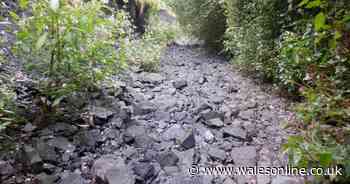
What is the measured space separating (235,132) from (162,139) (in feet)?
1.91

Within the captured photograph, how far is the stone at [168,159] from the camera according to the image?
175 centimetres

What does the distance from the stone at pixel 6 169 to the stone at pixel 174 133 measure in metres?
→ 1.03

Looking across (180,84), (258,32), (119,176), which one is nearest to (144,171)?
(119,176)

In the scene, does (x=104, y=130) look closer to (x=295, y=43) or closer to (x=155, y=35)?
(x=295, y=43)

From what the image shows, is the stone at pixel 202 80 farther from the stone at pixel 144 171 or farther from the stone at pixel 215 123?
the stone at pixel 144 171

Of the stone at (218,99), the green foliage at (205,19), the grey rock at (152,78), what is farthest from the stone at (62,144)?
the green foliage at (205,19)

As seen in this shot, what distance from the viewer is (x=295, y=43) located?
7.02 feet

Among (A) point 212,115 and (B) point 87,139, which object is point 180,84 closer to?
(A) point 212,115

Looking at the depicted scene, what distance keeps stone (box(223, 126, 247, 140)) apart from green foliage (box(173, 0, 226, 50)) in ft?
11.0

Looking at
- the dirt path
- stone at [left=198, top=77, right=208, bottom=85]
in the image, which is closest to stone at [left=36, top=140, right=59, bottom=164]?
the dirt path

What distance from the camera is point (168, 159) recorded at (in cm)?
178

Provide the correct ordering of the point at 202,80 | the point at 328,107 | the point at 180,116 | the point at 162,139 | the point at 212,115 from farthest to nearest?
the point at 202,80 < the point at 180,116 < the point at 212,115 < the point at 162,139 < the point at 328,107

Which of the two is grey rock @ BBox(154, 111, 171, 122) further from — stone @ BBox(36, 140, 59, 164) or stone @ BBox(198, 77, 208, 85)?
stone @ BBox(198, 77, 208, 85)

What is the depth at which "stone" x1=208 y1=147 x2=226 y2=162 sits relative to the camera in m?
1.80
